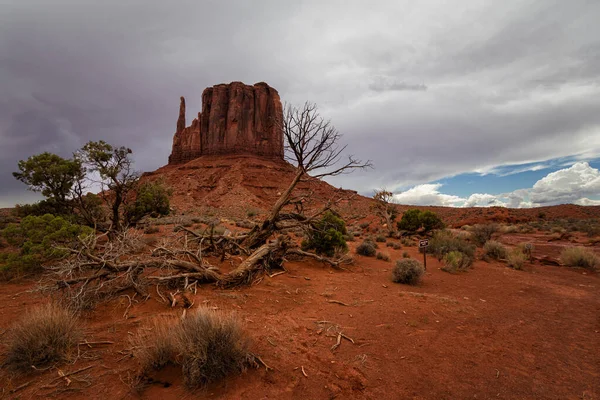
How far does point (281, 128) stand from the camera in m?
8.91

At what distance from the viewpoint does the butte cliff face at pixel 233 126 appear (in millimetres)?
70375

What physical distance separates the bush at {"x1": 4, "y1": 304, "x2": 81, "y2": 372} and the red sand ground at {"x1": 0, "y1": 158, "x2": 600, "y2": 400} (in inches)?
6.1

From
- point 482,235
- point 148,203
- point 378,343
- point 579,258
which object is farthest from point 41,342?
point 482,235

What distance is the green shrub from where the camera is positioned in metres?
7.25

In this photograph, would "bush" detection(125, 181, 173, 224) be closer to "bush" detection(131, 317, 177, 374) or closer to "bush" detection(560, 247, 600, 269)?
"bush" detection(131, 317, 177, 374)

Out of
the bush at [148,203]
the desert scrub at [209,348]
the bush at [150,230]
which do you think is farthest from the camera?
the bush at [150,230]

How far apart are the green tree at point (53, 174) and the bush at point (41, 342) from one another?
9.98 m

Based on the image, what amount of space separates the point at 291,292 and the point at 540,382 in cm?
464

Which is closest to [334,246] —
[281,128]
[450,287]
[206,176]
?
[450,287]

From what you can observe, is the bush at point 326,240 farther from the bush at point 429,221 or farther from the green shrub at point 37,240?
the bush at point 429,221

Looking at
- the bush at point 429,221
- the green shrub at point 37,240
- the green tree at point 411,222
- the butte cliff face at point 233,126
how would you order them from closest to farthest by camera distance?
the green shrub at point 37,240, the bush at point 429,221, the green tree at point 411,222, the butte cliff face at point 233,126

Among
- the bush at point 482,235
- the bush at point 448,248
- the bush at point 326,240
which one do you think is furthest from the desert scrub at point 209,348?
the bush at point 482,235

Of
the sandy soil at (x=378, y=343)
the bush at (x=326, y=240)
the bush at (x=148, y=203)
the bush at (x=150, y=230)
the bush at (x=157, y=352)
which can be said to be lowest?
the sandy soil at (x=378, y=343)

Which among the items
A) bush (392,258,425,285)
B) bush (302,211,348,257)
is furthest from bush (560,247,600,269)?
bush (302,211,348,257)
